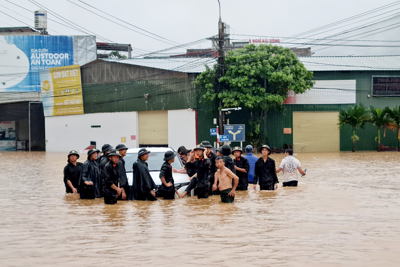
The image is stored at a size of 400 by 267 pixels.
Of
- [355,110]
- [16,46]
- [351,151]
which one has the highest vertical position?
[16,46]

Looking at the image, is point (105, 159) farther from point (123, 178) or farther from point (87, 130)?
point (87, 130)

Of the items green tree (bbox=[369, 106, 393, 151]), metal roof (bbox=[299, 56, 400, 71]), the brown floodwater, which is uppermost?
metal roof (bbox=[299, 56, 400, 71])

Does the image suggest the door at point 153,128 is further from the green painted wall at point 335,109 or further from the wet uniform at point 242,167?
the wet uniform at point 242,167

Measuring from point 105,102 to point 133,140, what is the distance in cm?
493

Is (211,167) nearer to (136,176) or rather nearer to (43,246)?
(136,176)

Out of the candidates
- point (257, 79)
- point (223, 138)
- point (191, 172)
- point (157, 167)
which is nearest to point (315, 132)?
point (257, 79)

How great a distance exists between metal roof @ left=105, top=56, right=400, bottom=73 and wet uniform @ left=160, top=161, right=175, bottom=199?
3630 cm

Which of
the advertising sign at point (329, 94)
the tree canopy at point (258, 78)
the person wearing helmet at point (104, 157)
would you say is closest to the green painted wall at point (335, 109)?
the advertising sign at point (329, 94)

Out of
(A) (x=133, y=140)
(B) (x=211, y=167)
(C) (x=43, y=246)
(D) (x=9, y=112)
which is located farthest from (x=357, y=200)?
(D) (x=9, y=112)

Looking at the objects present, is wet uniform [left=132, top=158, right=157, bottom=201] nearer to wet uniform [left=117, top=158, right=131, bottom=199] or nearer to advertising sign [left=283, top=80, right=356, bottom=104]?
wet uniform [left=117, top=158, right=131, bottom=199]

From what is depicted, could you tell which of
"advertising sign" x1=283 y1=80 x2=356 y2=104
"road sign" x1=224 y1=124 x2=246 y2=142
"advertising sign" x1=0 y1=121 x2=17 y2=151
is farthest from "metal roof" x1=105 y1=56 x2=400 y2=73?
"road sign" x1=224 y1=124 x2=246 y2=142

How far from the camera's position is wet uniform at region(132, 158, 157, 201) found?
1330 centimetres

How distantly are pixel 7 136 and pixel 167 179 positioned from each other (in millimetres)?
52700

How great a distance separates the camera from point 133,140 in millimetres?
51656
